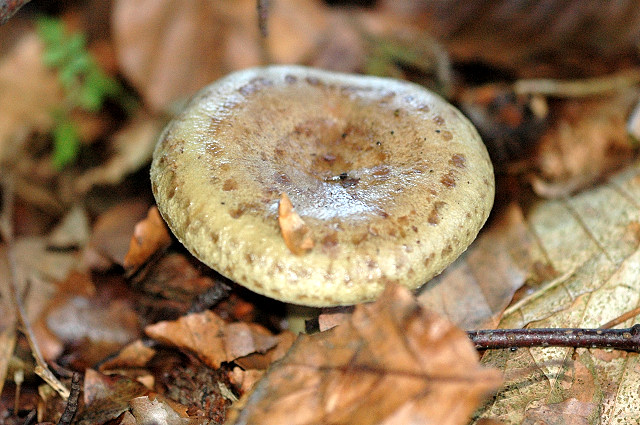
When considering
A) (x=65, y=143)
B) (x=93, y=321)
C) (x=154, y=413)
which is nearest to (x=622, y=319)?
(x=154, y=413)

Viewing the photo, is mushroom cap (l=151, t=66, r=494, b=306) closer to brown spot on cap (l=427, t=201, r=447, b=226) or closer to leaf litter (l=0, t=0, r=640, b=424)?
brown spot on cap (l=427, t=201, r=447, b=226)

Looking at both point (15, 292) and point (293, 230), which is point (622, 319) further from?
point (15, 292)

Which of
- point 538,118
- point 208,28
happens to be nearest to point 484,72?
point 538,118

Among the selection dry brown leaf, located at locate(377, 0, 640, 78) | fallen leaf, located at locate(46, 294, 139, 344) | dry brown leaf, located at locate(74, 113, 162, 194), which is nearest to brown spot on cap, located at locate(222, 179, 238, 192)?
fallen leaf, located at locate(46, 294, 139, 344)

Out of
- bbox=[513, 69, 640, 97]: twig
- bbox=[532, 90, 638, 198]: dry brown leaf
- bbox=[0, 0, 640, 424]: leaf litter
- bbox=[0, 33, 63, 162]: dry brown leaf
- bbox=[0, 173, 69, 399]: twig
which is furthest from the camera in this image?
bbox=[0, 33, 63, 162]: dry brown leaf

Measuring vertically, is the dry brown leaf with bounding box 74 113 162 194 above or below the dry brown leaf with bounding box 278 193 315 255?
below
